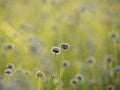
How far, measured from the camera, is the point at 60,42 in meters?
2.68

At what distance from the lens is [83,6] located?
3.20m

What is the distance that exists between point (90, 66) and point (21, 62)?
399 mm

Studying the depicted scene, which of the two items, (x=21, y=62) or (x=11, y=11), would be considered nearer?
(x=21, y=62)

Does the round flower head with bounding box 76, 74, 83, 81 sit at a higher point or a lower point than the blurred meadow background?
lower

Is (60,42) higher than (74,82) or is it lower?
higher

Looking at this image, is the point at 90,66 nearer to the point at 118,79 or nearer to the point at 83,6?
the point at 118,79

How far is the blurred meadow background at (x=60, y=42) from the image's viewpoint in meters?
2.11

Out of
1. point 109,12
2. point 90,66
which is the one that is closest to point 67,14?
point 109,12

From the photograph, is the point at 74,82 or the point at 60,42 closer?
the point at 74,82

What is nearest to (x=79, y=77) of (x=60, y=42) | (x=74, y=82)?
(x=74, y=82)

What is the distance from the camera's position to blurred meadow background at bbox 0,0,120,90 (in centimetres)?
211

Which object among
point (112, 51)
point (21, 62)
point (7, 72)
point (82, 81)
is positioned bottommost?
point (7, 72)

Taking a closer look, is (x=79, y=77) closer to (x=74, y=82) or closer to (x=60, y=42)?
(x=74, y=82)

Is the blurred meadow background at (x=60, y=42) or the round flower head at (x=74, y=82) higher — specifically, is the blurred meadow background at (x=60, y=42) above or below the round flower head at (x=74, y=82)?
above
